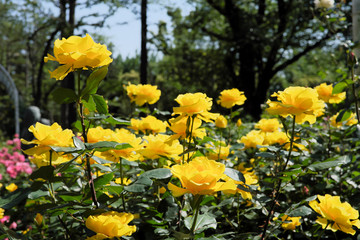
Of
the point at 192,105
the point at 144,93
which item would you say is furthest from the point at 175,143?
the point at 144,93

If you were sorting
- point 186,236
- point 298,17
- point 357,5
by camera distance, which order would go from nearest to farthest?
point 186,236, point 357,5, point 298,17

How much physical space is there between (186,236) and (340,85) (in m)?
1.01

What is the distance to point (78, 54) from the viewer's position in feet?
2.45

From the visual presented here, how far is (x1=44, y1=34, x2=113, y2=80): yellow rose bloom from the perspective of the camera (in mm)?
757

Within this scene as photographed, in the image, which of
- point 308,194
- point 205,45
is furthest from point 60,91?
point 205,45

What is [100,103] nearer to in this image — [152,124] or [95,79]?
[95,79]

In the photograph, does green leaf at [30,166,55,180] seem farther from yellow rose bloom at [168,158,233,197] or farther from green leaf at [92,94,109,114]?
yellow rose bloom at [168,158,233,197]

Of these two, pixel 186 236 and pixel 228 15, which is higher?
pixel 228 15

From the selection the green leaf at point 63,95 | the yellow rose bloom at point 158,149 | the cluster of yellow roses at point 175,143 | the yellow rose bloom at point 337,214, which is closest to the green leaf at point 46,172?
the cluster of yellow roses at point 175,143

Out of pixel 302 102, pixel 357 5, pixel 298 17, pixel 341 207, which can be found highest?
Result: pixel 298 17

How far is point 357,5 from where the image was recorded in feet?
7.34

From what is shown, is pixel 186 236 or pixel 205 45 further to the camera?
pixel 205 45

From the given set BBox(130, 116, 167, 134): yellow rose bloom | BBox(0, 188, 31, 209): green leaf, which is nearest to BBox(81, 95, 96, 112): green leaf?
BBox(0, 188, 31, 209): green leaf

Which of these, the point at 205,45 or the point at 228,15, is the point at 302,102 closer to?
the point at 228,15
